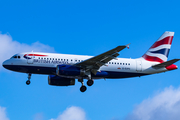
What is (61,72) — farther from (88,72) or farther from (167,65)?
(167,65)

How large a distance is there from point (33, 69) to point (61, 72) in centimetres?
356

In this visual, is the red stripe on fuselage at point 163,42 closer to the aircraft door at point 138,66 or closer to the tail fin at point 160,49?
the tail fin at point 160,49

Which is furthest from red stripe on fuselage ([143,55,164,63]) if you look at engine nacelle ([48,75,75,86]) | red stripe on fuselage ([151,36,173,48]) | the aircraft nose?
the aircraft nose

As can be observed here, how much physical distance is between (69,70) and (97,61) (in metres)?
3.32

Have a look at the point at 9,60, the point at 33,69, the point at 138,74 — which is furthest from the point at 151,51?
the point at 9,60

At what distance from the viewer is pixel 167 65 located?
117ft

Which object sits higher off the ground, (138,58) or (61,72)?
(138,58)

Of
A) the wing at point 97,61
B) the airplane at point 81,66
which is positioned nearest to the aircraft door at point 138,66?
the airplane at point 81,66

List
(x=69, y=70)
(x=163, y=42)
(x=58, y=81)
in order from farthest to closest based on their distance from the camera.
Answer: (x=163, y=42), (x=58, y=81), (x=69, y=70)

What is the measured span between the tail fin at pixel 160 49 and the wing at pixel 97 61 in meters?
8.32

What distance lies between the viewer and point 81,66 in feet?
111

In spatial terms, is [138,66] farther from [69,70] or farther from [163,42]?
[69,70]

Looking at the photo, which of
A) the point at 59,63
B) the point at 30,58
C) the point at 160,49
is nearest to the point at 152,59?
the point at 160,49

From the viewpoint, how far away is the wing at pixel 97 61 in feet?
102
